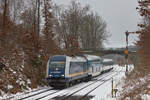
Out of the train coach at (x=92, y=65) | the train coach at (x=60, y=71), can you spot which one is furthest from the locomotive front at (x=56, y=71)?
the train coach at (x=92, y=65)

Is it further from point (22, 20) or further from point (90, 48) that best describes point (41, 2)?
point (90, 48)

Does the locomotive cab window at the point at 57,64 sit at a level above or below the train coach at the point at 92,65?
above

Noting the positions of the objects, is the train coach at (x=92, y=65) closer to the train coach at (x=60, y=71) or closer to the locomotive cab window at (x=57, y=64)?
the train coach at (x=60, y=71)

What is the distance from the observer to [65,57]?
22828 millimetres

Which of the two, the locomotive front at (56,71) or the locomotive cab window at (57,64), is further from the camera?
the locomotive cab window at (57,64)

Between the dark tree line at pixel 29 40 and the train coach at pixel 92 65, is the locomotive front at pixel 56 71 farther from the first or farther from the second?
the train coach at pixel 92 65

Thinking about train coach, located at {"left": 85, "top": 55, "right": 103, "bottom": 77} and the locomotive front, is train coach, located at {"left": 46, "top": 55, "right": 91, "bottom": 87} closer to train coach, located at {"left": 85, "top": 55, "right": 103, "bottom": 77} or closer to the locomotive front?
the locomotive front

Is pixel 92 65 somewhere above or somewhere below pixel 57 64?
below

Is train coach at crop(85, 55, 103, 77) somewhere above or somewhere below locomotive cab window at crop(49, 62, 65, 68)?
below

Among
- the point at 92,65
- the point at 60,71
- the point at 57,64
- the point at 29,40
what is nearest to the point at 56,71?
the point at 60,71

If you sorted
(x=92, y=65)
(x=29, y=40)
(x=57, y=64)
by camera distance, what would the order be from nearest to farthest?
(x=57, y=64) → (x=29, y=40) → (x=92, y=65)

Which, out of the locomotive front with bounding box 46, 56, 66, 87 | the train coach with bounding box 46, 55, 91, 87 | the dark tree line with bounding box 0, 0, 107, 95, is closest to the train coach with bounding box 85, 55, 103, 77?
the dark tree line with bounding box 0, 0, 107, 95

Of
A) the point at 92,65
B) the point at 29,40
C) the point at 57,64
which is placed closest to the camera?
the point at 57,64

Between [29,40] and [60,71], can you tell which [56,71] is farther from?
[29,40]
